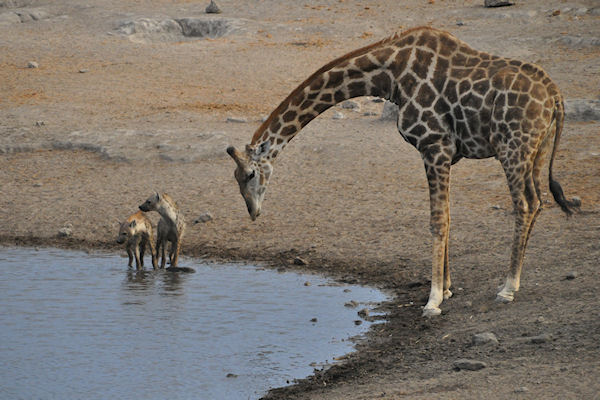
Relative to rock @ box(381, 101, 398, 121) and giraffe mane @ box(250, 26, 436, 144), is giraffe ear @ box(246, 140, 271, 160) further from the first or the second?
rock @ box(381, 101, 398, 121)

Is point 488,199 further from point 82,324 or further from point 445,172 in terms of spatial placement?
point 82,324

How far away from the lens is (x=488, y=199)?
10797 mm

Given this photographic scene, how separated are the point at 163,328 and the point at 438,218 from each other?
2.49 metres

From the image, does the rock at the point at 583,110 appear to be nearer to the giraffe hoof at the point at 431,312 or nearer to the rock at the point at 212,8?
the giraffe hoof at the point at 431,312

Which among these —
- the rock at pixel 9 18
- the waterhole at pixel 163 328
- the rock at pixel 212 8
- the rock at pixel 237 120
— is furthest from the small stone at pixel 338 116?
the rock at pixel 9 18

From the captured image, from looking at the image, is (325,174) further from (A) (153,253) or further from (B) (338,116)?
(A) (153,253)

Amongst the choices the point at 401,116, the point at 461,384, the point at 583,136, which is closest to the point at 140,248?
the point at 401,116

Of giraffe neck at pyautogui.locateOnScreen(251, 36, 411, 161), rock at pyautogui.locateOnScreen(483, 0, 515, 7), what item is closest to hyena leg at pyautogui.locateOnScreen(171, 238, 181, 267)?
giraffe neck at pyautogui.locateOnScreen(251, 36, 411, 161)

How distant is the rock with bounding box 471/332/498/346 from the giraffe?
1.00 meters

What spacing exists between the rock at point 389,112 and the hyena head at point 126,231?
5.59 metres

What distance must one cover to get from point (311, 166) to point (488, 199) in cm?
280

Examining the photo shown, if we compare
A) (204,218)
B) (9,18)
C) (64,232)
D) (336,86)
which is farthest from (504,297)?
(9,18)

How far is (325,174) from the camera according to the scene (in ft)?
40.1

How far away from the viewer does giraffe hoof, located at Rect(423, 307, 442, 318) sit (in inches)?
292
